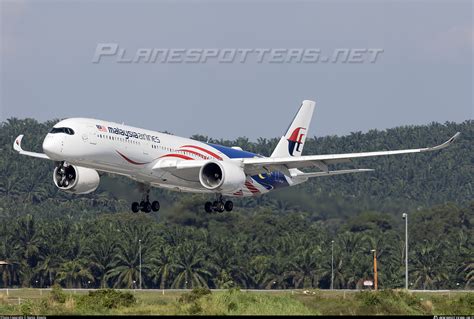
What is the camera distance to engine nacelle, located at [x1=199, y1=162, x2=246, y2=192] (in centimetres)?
7900

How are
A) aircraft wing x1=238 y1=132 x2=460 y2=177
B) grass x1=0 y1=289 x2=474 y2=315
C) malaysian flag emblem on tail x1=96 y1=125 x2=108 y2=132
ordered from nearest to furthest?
grass x1=0 y1=289 x2=474 y2=315 < malaysian flag emblem on tail x1=96 y1=125 x2=108 y2=132 < aircraft wing x1=238 y1=132 x2=460 y2=177

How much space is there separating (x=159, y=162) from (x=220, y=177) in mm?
4326

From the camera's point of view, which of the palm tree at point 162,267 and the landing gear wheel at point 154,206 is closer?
the landing gear wheel at point 154,206

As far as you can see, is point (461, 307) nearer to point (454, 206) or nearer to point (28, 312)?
point (28, 312)

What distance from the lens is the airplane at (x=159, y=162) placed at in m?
73.4

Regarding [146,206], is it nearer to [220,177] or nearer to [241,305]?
[220,177]

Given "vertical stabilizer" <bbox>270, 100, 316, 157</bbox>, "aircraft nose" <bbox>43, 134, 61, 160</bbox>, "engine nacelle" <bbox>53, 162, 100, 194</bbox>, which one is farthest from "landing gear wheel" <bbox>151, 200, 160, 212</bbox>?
"aircraft nose" <bbox>43, 134, 61, 160</bbox>

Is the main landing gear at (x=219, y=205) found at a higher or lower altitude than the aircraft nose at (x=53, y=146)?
lower

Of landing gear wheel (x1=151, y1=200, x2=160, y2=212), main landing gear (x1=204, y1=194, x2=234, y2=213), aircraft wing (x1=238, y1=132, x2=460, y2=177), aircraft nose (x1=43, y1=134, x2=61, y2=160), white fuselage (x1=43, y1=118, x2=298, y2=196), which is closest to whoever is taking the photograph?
aircraft nose (x1=43, y1=134, x2=61, y2=160)

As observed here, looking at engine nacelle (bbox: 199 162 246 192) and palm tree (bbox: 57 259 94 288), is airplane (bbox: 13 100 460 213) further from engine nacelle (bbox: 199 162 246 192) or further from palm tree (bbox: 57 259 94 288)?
palm tree (bbox: 57 259 94 288)

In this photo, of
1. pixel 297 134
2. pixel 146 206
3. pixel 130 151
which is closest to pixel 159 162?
pixel 130 151

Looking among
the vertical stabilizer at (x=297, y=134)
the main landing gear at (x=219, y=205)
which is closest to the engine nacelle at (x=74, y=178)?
the main landing gear at (x=219, y=205)

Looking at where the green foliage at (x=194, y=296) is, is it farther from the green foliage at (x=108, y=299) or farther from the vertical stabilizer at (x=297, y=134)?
the vertical stabilizer at (x=297, y=134)

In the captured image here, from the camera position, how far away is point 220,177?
7956 cm
